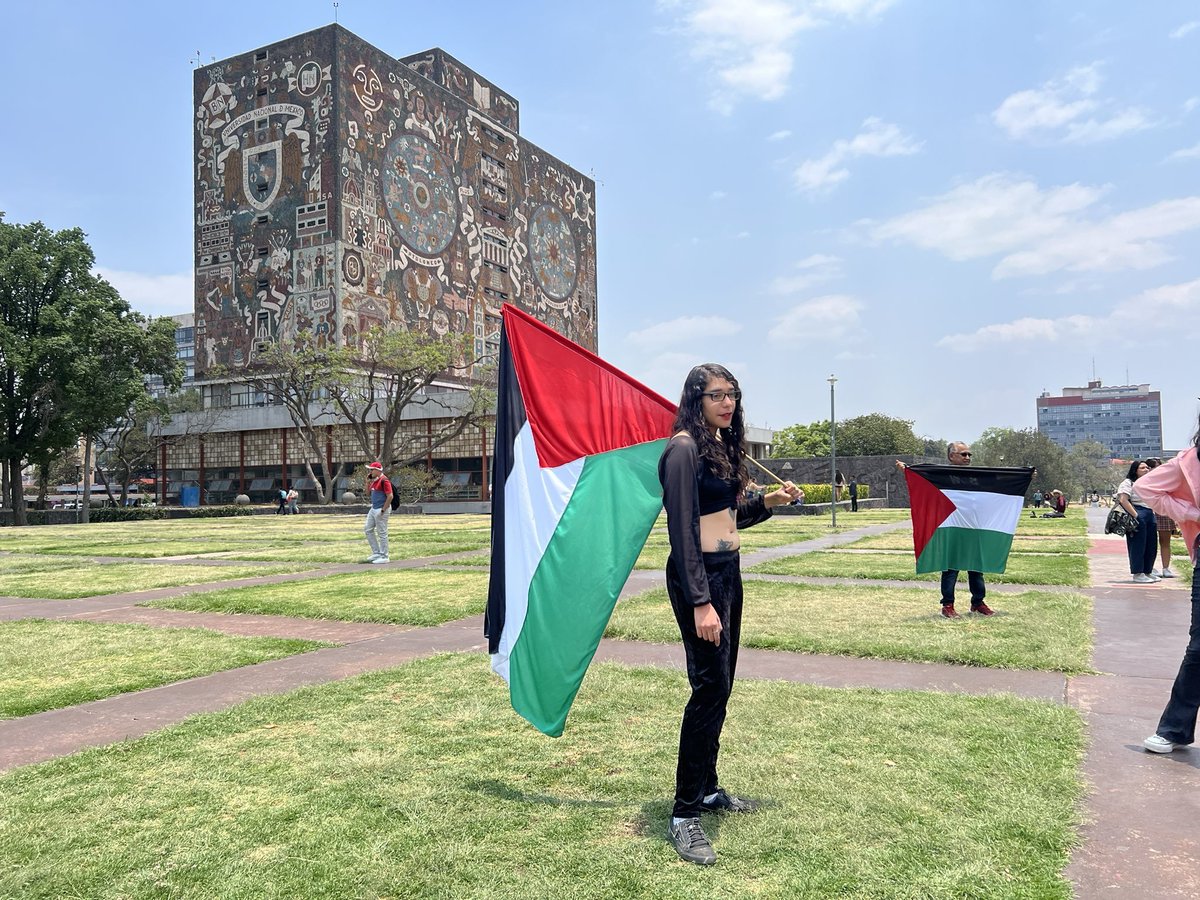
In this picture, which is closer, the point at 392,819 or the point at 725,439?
the point at 392,819

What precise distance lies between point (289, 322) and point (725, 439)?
60468mm

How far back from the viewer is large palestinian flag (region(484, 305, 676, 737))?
4012mm

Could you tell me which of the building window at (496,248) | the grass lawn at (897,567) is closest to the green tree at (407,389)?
the building window at (496,248)

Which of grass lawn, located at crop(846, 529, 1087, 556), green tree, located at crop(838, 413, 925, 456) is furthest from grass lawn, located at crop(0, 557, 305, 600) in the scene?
green tree, located at crop(838, 413, 925, 456)

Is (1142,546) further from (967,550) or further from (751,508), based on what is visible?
(751,508)

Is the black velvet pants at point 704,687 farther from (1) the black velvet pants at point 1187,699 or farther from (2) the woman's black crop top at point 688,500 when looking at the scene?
(1) the black velvet pants at point 1187,699

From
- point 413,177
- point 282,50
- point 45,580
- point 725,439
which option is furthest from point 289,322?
point 725,439

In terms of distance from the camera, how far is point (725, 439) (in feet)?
13.1

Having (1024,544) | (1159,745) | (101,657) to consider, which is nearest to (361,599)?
(101,657)

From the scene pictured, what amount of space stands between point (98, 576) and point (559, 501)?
1284 centimetres

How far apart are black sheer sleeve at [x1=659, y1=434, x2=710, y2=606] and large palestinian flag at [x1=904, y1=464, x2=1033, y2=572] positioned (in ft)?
21.8

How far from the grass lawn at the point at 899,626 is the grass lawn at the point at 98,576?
7342mm

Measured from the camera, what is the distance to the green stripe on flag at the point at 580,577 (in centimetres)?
395

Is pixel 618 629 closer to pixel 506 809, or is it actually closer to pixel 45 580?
pixel 506 809
